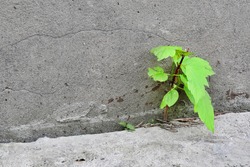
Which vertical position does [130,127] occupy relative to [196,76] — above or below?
below

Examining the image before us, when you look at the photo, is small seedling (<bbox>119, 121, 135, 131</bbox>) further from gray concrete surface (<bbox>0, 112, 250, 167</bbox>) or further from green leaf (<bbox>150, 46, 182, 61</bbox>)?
green leaf (<bbox>150, 46, 182, 61</bbox>)

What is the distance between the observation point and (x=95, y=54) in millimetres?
1453

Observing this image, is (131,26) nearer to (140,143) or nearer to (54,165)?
(140,143)

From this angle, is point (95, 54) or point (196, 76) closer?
point (196, 76)

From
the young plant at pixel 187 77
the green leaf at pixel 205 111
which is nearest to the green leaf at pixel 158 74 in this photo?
the young plant at pixel 187 77

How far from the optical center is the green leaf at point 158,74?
4.77 ft

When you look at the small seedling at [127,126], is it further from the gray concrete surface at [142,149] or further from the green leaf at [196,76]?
the green leaf at [196,76]

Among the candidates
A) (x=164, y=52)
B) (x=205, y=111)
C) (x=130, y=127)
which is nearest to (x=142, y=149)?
(x=130, y=127)

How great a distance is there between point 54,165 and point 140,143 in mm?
403

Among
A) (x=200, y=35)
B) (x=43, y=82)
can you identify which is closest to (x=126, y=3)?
(x=200, y=35)

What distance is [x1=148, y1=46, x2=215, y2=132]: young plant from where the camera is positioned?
1292mm

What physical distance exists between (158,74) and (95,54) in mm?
333

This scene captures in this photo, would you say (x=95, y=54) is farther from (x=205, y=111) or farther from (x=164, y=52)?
(x=205, y=111)

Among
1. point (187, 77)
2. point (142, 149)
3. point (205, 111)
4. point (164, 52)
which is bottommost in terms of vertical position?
point (142, 149)
